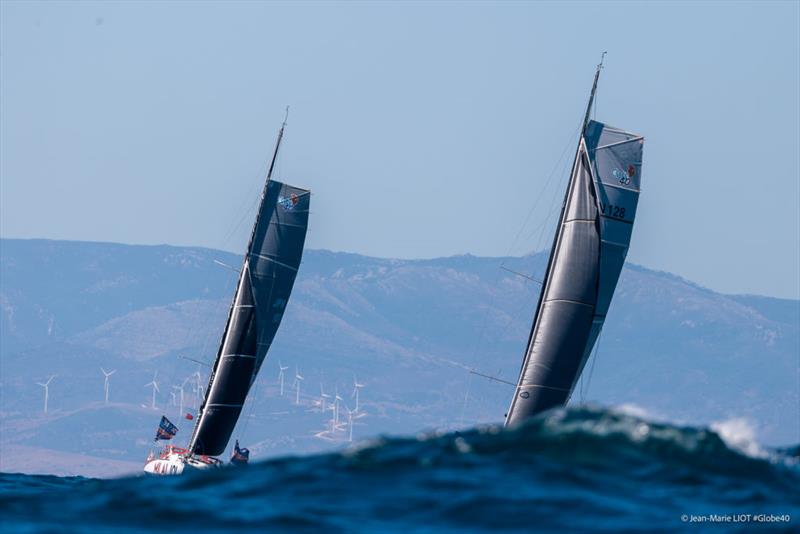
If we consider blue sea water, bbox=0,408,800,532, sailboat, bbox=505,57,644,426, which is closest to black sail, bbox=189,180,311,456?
sailboat, bbox=505,57,644,426

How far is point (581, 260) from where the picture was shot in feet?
241

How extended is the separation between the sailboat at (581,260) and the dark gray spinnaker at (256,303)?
82.5ft

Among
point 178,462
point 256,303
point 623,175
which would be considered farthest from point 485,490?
point 178,462

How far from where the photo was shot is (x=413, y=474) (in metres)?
34.3

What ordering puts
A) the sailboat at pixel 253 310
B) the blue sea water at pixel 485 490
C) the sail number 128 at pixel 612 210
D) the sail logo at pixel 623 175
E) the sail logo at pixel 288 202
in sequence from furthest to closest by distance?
the sail logo at pixel 288 202 < the sailboat at pixel 253 310 < the sail logo at pixel 623 175 < the sail number 128 at pixel 612 210 < the blue sea water at pixel 485 490

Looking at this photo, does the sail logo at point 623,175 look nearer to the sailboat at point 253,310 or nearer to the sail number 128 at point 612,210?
the sail number 128 at point 612,210

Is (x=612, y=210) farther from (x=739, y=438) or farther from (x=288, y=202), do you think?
(x=739, y=438)

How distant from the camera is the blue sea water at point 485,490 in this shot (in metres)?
30.4

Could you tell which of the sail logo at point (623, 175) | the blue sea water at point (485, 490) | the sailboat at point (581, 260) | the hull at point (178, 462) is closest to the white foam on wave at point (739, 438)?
the blue sea water at point (485, 490)

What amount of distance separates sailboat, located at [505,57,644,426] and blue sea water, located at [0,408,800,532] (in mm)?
32581

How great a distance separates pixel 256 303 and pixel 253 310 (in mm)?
449

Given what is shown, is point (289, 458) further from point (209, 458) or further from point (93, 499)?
point (209, 458)

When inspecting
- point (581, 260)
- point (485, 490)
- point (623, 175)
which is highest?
point (623, 175)

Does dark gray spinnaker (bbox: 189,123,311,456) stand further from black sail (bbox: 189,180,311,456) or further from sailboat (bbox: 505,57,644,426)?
sailboat (bbox: 505,57,644,426)
